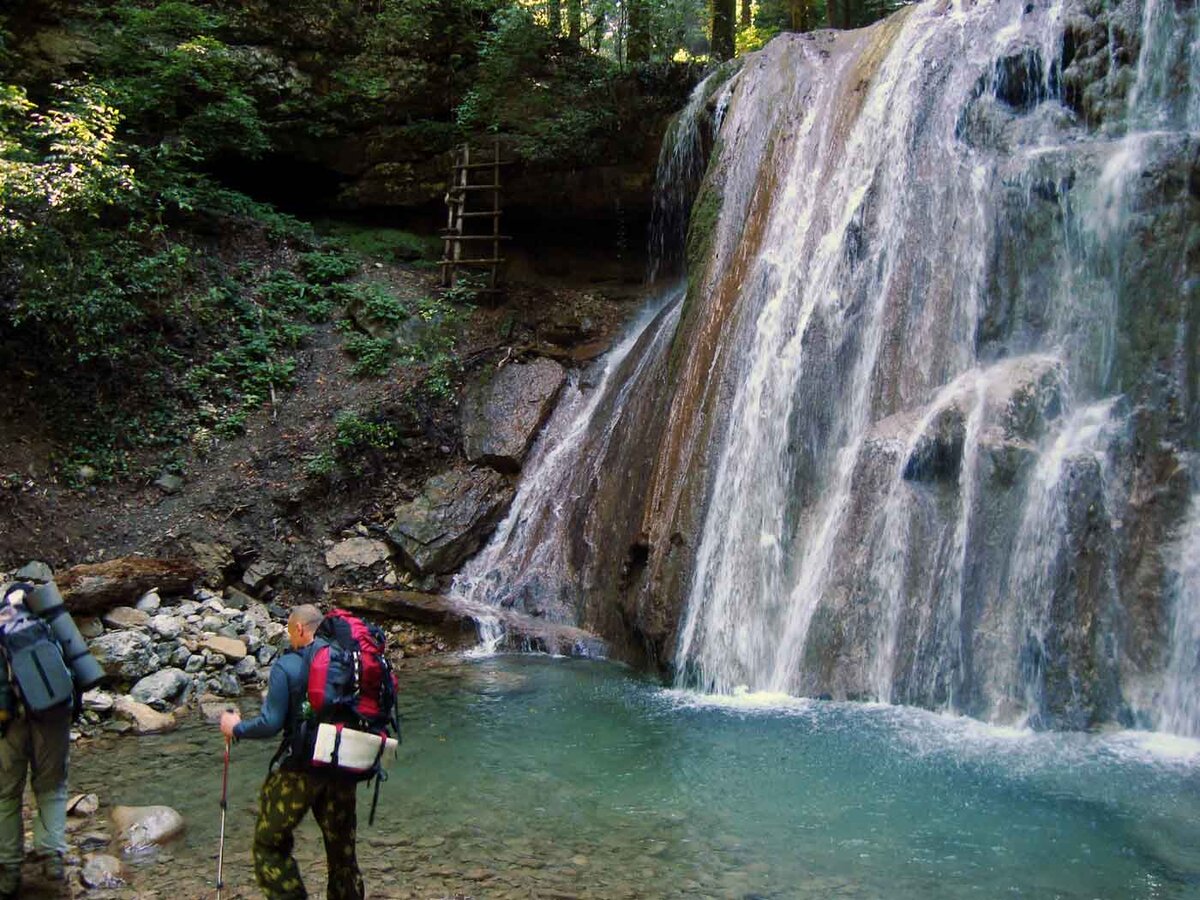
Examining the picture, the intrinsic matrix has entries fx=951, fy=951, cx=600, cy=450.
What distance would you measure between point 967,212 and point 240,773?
25.9 ft

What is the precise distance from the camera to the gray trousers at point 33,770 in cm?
441

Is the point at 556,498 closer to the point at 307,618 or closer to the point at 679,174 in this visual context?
the point at 679,174

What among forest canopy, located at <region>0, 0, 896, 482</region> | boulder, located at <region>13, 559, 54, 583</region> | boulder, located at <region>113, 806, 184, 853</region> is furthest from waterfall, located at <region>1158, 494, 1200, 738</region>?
forest canopy, located at <region>0, 0, 896, 482</region>

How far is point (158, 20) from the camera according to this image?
45.7ft

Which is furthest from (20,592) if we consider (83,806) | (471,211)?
(471,211)

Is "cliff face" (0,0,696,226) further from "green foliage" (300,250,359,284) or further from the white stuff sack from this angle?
the white stuff sack

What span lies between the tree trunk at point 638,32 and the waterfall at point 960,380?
6.30 meters

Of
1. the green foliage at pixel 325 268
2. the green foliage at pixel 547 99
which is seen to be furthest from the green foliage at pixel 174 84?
the green foliage at pixel 547 99

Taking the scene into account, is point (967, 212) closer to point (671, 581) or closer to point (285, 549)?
point (671, 581)

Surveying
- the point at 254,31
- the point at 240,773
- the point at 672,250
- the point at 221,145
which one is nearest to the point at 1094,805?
the point at 240,773

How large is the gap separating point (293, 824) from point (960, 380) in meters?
6.83

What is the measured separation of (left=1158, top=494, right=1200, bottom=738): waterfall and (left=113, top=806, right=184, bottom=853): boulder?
6.61m

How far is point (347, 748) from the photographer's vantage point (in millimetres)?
3713

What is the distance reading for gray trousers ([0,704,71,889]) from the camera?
14.5 ft
